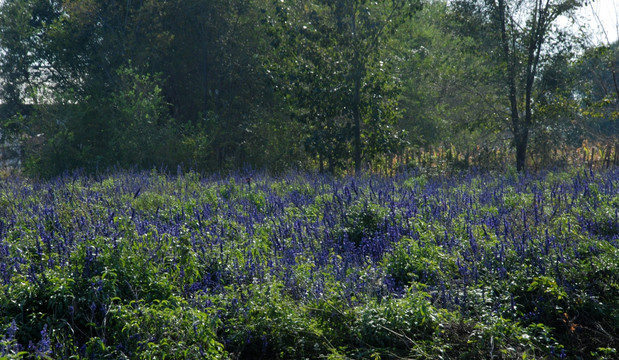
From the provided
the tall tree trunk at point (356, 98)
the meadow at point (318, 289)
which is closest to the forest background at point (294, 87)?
the tall tree trunk at point (356, 98)

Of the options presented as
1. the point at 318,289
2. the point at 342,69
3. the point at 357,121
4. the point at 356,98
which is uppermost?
the point at 342,69

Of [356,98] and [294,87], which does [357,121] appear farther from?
[294,87]

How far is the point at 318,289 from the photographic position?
4.61 m

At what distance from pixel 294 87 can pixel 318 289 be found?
38.7ft

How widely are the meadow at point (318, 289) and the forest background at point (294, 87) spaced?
9.41 m

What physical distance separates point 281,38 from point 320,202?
916cm

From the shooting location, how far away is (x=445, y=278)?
486cm

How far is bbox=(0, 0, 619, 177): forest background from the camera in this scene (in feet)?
51.0

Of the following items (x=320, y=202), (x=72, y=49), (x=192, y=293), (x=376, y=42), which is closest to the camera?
(x=192, y=293)

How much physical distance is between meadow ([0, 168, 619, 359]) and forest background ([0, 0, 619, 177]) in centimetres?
941

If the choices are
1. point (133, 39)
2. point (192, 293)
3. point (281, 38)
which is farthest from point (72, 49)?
point (192, 293)

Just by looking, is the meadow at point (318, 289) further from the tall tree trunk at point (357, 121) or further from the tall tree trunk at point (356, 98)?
the tall tree trunk at point (357, 121)

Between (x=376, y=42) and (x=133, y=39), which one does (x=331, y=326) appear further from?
(x=133, y=39)

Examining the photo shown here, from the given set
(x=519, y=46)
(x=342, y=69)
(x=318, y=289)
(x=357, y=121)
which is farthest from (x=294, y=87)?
(x=318, y=289)
